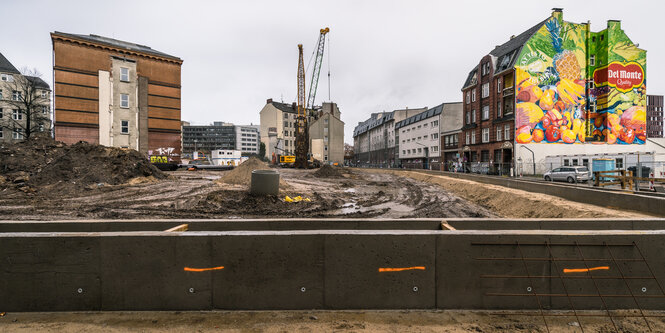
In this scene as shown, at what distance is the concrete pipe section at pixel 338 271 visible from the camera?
3549 mm

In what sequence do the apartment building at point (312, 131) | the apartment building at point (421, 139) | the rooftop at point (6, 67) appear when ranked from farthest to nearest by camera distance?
the apartment building at point (312, 131) → the apartment building at point (421, 139) → the rooftop at point (6, 67)

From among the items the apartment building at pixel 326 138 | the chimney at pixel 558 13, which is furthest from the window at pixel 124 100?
the chimney at pixel 558 13

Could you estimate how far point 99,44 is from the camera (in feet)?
118

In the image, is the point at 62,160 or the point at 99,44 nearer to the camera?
the point at 62,160

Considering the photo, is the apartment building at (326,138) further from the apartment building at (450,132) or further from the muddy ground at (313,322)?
the muddy ground at (313,322)

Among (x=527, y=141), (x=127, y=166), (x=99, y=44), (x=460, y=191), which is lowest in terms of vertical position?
(x=460, y=191)

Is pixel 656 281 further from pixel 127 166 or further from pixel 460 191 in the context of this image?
pixel 127 166

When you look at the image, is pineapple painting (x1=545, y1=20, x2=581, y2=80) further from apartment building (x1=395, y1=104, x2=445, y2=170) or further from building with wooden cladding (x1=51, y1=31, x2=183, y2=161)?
building with wooden cladding (x1=51, y1=31, x2=183, y2=161)

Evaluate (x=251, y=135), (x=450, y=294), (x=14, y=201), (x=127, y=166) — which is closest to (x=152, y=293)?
(x=450, y=294)

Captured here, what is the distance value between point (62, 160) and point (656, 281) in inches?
1076

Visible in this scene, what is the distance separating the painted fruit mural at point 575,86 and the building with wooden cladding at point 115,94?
46.4m

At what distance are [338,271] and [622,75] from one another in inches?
2008

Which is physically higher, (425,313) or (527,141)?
(527,141)

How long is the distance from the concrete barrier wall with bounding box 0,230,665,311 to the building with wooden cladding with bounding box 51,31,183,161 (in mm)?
41072
